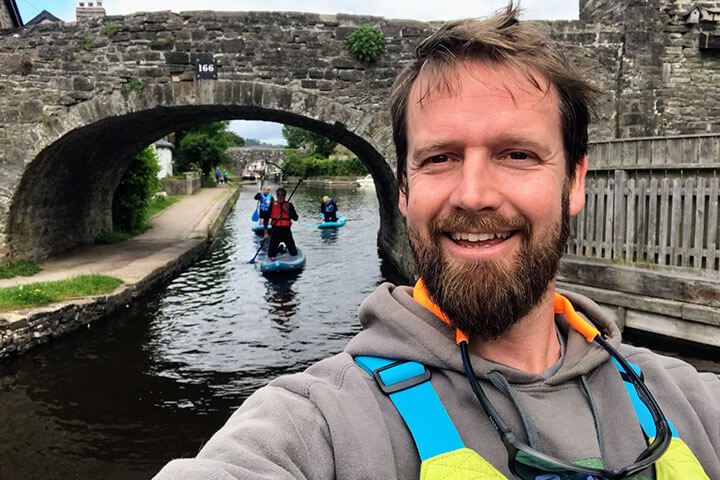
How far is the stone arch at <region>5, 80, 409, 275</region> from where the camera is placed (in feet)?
32.1

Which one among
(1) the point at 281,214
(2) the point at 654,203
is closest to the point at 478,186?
(2) the point at 654,203

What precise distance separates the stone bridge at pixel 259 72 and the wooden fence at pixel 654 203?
112 inches

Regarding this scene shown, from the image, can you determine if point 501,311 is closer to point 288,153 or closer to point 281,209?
point 281,209

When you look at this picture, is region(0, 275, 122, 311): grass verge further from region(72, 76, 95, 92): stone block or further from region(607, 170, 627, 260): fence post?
region(607, 170, 627, 260): fence post

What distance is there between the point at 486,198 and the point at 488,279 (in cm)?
18

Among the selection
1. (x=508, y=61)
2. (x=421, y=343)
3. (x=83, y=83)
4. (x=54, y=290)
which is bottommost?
(x=54, y=290)

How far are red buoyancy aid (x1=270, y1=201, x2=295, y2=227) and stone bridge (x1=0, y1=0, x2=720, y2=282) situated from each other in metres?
3.52

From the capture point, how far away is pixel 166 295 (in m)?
10.6

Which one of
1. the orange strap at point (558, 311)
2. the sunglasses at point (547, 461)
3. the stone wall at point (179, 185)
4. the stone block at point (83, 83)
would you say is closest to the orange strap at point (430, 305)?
the orange strap at point (558, 311)

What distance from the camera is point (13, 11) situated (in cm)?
2006

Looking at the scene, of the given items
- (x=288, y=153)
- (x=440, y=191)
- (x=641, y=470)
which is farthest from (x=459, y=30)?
(x=288, y=153)

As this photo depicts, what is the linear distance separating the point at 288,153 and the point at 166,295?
57784mm

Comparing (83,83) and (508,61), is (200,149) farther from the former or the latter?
(508,61)

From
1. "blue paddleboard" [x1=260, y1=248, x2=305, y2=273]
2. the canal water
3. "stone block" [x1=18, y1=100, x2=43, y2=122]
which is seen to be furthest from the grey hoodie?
"blue paddleboard" [x1=260, y1=248, x2=305, y2=273]
